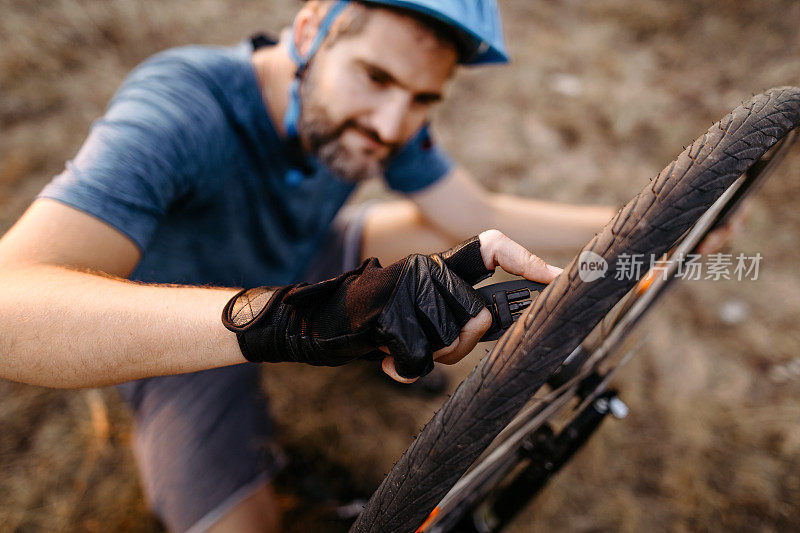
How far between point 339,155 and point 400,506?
1.29m

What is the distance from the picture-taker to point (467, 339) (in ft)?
2.66

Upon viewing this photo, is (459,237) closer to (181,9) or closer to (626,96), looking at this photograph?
(626,96)

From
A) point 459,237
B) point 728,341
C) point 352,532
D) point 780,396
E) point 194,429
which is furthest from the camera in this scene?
point 728,341

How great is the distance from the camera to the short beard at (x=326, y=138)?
1.54 metres

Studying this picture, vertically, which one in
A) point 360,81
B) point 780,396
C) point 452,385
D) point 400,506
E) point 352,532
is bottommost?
Result: point 452,385

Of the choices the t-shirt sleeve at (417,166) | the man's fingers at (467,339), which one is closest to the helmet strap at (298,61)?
the t-shirt sleeve at (417,166)

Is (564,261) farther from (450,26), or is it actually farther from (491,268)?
(491,268)

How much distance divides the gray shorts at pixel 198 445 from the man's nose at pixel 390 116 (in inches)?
46.9

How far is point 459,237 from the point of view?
2.24 meters

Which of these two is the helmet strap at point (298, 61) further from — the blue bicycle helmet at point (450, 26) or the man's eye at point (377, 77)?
the man's eye at point (377, 77)

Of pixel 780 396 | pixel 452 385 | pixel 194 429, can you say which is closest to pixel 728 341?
pixel 780 396

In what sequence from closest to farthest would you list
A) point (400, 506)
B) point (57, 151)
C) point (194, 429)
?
1. point (400, 506)
2. point (194, 429)
3. point (57, 151)

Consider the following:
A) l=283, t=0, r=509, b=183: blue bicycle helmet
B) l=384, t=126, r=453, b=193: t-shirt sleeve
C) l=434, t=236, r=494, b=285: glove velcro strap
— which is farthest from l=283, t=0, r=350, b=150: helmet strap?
l=434, t=236, r=494, b=285: glove velcro strap

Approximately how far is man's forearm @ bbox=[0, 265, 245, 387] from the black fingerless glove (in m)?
0.09
